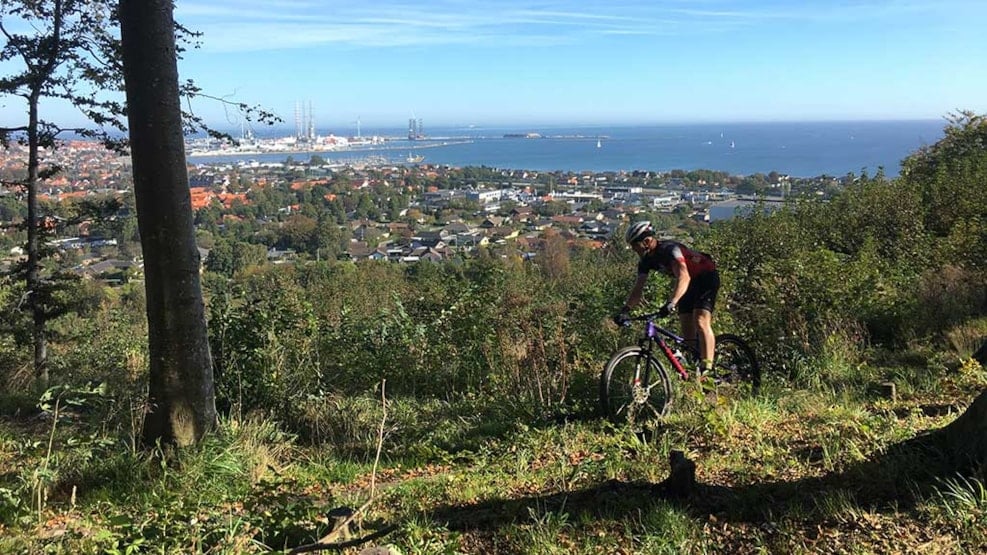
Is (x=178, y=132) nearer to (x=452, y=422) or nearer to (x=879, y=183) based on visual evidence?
(x=452, y=422)

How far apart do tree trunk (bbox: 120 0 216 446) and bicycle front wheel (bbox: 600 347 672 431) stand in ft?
9.65

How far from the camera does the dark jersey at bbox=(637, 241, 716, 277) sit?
5.41m

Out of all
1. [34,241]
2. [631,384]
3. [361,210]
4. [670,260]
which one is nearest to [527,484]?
[631,384]

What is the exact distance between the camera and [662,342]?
5398 millimetres

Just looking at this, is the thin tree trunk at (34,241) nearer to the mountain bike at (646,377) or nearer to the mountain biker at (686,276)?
the mountain bike at (646,377)

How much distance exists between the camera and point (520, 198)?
6312cm

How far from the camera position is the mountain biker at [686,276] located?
17.8ft

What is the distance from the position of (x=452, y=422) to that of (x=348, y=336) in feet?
5.52

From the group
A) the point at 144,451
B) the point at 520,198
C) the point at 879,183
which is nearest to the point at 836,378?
the point at 144,451

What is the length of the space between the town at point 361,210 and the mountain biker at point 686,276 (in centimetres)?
908

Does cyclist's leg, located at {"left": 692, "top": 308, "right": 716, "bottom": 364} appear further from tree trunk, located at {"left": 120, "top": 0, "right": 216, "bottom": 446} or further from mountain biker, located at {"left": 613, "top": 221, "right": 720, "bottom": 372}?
tree trunk, located at {"left": 120, "top": 0, "right": 216, "bottom": 446}

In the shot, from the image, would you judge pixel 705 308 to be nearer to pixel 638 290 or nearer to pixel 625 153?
pixel 638 290

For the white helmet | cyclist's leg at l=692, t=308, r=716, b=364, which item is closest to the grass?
cyclist's leg at l=692, t=308, r=716, b=364

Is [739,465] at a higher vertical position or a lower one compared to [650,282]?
lower
